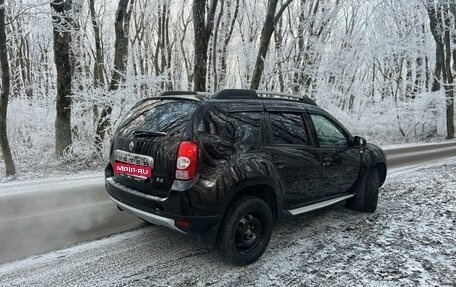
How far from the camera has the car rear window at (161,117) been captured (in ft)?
12.0

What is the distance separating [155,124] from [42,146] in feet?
27.1

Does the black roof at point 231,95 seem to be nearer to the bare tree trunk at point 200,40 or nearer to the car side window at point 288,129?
the car side window at point 288,129

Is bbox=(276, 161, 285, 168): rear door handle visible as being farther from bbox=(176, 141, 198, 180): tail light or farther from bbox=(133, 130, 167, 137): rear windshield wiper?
bbox=(133, 130, 167, 137): rear windshield wiper

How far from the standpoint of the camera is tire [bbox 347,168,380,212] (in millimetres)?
5789

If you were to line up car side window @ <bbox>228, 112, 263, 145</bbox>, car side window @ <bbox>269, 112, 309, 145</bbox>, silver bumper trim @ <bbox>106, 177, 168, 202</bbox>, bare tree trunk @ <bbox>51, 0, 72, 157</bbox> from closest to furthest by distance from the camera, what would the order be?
silver bumper trim @ <bbox>106, 177, 168, 202</bbox> < car side window @ <bbox>228, 112, 263, 145</bbox> < car side window @ <bbox>269, 112, 309, 145</bbox> < bare tree trunk @ <bbox>51, 0, 72, 157</bbox>

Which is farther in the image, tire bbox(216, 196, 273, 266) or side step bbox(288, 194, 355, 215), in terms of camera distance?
side step bbox(288, 194, 355, 215)

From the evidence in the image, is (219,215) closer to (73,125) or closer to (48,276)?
(48,276)

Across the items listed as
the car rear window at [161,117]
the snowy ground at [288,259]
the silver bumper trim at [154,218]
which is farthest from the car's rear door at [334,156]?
the silver bumper trim at [154,218]

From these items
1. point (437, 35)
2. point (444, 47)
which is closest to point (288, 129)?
point (437, 35)

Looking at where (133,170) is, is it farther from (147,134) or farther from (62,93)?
(62,93)

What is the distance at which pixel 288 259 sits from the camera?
403cm

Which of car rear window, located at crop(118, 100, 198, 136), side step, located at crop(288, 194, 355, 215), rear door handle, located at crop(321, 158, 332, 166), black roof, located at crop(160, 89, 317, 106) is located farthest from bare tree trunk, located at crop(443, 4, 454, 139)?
car rear window, located at crop(118, 100, 198, 136)

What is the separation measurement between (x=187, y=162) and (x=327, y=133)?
2.54 meters

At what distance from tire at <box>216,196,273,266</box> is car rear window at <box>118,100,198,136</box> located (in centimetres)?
107
